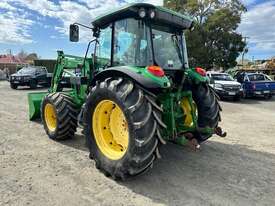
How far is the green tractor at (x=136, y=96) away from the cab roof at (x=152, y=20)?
0.01 meters

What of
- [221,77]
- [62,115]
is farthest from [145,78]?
[221,77]

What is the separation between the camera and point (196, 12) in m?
27.6

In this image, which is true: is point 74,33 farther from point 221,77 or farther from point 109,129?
point 221,77

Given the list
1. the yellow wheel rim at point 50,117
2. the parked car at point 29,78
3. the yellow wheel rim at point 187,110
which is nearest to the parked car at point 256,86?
the parked car at point 29,78

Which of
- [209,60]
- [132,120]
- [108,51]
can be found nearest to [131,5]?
[108,51]

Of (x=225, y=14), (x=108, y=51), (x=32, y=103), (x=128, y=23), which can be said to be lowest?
(x=32, y=103)

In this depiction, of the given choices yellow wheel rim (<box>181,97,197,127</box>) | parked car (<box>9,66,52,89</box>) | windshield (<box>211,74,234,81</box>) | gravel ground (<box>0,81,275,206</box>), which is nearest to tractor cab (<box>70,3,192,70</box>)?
yellow wheel rim (<box>181,97,197,127</box>)

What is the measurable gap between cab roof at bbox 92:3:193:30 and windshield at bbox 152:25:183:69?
6.2 inches

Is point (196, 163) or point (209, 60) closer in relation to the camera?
point (196, 163)

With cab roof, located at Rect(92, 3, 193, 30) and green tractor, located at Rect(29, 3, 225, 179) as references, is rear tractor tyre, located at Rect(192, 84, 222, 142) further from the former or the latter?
cab roof, located at Rect(92, 3, 193, 30)

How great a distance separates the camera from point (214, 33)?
27062 millimetres

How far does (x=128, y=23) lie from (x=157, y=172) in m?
2.42

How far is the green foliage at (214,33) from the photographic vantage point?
26.6 metres

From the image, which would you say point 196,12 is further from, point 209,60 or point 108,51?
point 108,51
